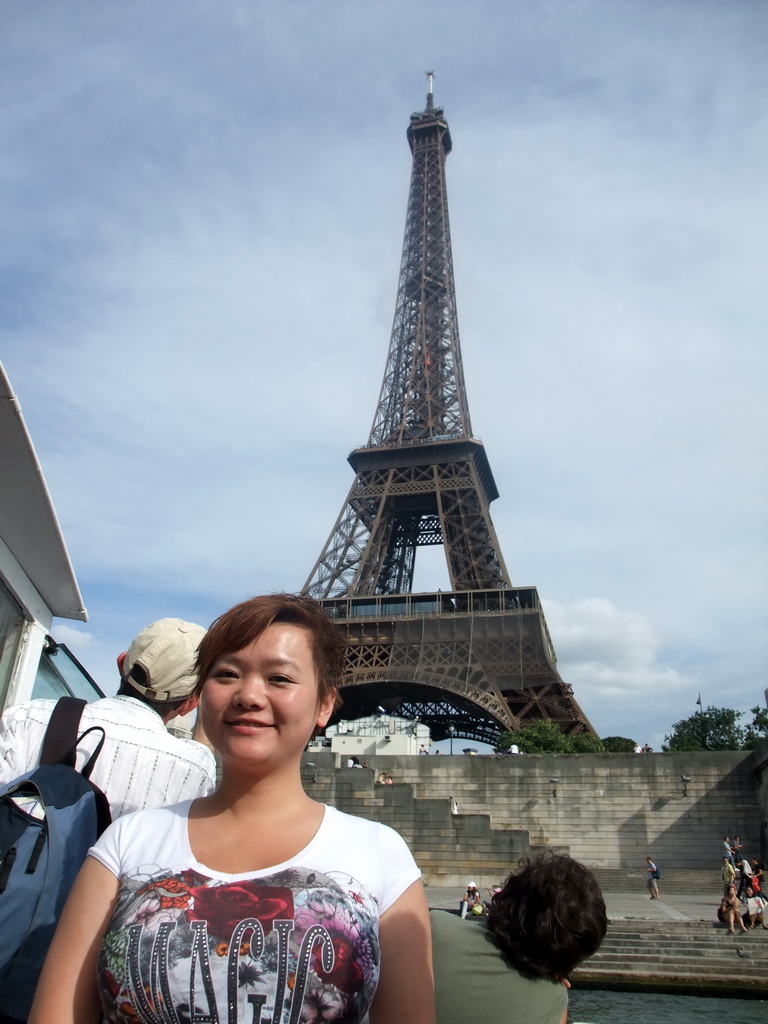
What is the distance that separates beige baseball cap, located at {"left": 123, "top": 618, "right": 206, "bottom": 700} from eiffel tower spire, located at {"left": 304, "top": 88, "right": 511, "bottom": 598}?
35.0 meters

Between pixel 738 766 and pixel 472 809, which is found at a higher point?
pixel 738 766

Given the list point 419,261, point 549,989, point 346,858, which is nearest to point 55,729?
point 346,858

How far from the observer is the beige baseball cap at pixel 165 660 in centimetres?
250

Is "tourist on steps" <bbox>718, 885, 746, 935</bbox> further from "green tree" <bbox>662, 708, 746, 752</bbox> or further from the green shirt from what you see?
"green tree" <bbox>662, 708, 746, 752</bbox>

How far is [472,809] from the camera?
22.3 meters

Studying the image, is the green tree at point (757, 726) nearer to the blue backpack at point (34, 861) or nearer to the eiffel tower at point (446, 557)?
the eiffel tower at point (446, 557)

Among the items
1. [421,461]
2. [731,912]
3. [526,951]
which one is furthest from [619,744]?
[526,951]

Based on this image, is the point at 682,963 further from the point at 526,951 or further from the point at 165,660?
the point at 165,660

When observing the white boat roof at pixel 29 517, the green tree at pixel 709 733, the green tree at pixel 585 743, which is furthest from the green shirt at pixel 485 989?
the green tree at pixel 709 733

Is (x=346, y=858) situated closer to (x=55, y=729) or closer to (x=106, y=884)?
(x=106, y=884)

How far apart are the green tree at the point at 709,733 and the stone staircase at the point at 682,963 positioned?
3027 cm

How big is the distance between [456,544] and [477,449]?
6.59 metres

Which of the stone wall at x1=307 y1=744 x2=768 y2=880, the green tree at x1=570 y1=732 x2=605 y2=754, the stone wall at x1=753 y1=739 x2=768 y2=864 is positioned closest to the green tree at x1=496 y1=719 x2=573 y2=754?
the green tree at x1=570 y1=732 x2=605 y2=754

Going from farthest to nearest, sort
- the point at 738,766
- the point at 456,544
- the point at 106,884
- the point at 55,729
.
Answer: the point at 456,544
the point at 738,766
the point at 55,729
the point at 106,884
